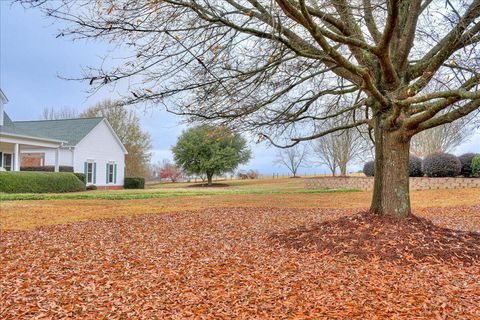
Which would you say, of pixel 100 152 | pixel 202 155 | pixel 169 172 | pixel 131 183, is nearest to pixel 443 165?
pixel 202 155

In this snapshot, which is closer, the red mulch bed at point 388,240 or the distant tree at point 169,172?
the red mulch bed at point 388,240

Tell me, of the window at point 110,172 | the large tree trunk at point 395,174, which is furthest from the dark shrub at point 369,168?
the large tree trunk at point 395,174

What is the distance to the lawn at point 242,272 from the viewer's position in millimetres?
3428

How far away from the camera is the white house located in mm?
22234

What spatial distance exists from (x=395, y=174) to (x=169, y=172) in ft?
120

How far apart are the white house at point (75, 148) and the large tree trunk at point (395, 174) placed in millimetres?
19714

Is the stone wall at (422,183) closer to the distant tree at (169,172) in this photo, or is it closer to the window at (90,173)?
the window at (90,173)

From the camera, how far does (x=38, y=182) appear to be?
19.1 m

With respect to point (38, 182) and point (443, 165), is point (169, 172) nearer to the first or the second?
point (38, 182)

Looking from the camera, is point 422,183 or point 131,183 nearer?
point 422,183

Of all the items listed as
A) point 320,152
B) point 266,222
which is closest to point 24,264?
point 266,222

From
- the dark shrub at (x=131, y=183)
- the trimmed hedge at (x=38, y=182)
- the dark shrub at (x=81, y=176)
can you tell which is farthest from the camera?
the dark shrub at (x=131, y=183)

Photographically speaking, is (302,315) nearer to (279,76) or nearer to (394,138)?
(394,138)

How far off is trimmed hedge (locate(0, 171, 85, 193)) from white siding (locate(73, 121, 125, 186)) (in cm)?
273
